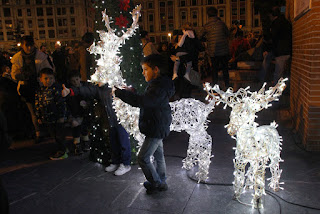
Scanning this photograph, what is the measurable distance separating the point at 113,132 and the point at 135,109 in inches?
24.8

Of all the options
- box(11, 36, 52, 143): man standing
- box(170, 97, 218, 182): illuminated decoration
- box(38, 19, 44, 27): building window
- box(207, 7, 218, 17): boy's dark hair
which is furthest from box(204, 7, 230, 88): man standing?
box(38, 19, 44, 27): building window

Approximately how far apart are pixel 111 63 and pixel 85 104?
146 cm

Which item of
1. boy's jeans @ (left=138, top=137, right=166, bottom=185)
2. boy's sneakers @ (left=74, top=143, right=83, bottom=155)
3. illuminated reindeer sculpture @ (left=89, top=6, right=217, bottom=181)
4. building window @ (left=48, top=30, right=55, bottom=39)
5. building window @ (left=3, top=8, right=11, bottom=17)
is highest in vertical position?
building window @ (left=3, top=8, right=11, bottom=17)

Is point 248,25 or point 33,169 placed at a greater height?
point 248,25

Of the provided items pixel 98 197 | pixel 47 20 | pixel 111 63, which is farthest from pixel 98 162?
pixel 47 20

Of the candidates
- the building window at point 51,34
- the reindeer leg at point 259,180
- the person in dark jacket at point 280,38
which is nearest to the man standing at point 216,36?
the person in dark jacket at point 280,38

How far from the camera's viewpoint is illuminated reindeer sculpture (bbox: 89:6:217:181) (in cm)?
447

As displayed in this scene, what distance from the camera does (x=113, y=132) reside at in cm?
502

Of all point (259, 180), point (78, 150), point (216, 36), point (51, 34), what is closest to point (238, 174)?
point (259, 180)

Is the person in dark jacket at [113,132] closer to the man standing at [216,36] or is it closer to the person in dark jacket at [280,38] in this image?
the man standing at [216,36]

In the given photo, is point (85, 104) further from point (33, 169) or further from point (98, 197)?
point (98, 197)

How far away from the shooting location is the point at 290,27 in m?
7.24

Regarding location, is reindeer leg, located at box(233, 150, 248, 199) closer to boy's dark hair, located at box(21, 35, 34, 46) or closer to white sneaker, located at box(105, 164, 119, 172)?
white sneaker, located at box(105, 164, 119, 172)

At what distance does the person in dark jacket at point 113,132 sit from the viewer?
4.92 meters
